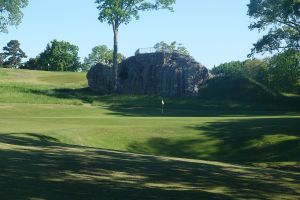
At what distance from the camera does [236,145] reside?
25312 millimetres

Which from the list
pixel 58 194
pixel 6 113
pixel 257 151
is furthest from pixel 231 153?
pixel 6 113

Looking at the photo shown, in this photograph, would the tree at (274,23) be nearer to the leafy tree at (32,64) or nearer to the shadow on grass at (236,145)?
the shadow on grass at (236,145)

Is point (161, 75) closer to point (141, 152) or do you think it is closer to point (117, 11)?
point (117, 11)

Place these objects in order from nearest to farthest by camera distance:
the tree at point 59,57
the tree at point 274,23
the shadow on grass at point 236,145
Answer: the shadow on grass at point 236,145, the tree at point 274,23, the tree at point 59,57

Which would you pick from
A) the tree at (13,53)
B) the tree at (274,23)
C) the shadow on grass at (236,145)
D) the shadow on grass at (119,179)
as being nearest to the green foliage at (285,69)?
the tree at (274,23)

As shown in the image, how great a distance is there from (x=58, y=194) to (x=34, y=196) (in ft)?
1.46

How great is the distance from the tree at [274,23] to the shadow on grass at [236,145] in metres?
18.6

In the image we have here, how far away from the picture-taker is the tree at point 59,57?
132975 millimetres

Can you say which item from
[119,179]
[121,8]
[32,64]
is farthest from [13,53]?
[119,179]

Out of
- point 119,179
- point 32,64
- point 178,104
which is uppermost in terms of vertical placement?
point 32,64

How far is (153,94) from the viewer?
60125 millimetres

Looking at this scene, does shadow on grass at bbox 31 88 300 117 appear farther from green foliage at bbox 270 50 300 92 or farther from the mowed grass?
green foliage at bbox 270 50 300 92

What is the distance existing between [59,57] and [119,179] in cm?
12517

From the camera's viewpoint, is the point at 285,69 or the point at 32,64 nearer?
the point at 285,69
